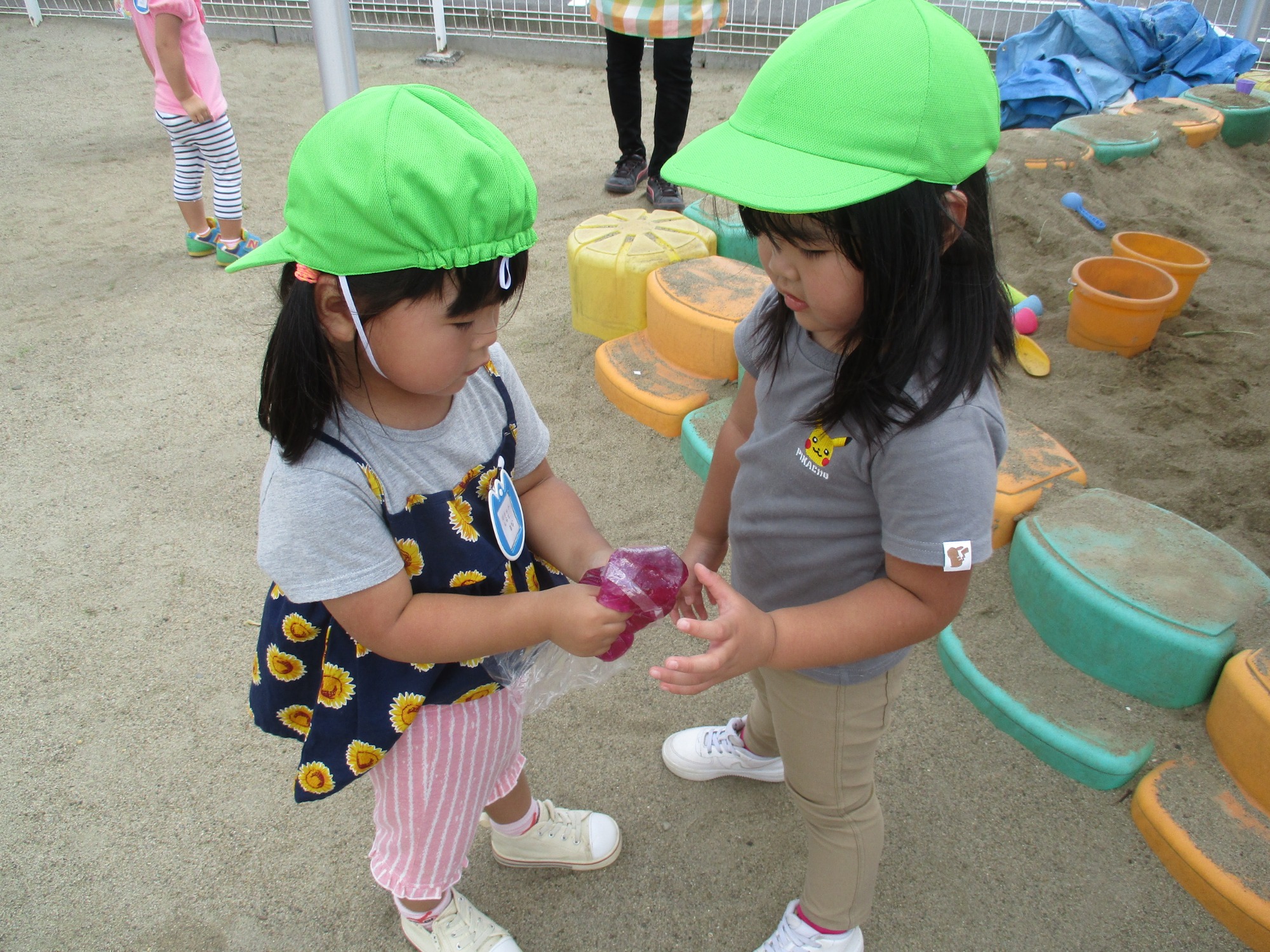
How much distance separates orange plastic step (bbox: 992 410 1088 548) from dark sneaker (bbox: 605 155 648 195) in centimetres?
285

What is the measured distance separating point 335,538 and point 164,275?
3.70 metres

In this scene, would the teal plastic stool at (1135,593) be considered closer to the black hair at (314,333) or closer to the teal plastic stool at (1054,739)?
the teal plastic stool at (1054,739)

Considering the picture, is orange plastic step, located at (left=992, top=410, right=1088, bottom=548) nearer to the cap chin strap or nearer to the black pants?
the cap chin strap

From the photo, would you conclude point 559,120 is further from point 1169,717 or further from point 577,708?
point 1169,717

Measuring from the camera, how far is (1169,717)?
1908 mm

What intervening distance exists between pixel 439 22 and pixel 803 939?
7431 millimetres

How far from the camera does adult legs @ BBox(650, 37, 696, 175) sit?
13.7 ft

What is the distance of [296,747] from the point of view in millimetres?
1933

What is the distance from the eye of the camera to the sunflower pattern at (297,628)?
1.16 metres

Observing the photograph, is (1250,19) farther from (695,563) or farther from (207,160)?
(695,563)

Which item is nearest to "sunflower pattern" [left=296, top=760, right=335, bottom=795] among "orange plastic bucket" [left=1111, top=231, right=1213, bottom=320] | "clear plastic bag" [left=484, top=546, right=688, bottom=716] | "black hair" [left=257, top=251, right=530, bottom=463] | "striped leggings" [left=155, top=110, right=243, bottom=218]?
"clear plastic bag" [left=484, top=546, right=688, bottom=716]

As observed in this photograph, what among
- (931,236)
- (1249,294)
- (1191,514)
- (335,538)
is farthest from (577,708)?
(1249,294)

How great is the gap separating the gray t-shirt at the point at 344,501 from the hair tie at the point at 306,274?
6.4 inches

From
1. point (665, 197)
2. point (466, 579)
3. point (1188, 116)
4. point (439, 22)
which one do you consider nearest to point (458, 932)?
point (466, 579)
